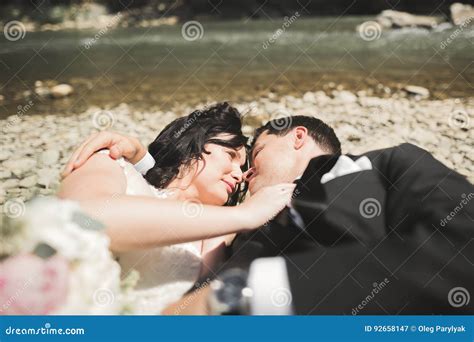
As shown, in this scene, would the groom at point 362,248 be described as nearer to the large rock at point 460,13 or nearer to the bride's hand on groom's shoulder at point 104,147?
the bride's hand on groom's shoulder at point 104,147

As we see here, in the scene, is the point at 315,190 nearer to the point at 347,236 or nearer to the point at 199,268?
the point at 347,236

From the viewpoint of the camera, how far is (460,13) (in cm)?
776

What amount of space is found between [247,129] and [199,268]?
1.64 meters

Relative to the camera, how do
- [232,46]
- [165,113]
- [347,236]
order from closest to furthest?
[347,236] → [165,113] → [232,46]

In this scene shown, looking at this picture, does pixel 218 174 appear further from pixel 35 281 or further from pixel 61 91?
pixel 61 91

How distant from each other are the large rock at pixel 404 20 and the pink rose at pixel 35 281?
826 centimetres

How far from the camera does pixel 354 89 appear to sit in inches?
172

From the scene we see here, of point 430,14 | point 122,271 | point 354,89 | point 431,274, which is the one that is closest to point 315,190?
point 431,274

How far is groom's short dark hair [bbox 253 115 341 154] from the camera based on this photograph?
1953mm
